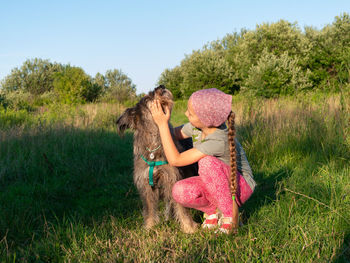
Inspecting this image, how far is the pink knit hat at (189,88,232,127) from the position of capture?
2955 millimetres

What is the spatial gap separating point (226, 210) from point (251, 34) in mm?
32193

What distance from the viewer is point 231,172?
292 cm

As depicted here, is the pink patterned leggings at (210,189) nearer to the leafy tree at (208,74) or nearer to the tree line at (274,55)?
the tree line at (274,55)

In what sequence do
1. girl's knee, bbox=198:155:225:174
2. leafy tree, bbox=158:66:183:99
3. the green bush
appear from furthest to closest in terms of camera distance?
leafy tree, bbox=158:66:183:99, the green bush, girl's knee, bbox=198:155:225:174

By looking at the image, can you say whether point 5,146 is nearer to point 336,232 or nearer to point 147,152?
point 147,152

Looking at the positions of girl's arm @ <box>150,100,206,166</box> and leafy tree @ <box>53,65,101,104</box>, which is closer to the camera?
girl's arm @ <box>150,100,206,166</box>

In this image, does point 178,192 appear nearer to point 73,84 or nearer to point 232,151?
point 232,151

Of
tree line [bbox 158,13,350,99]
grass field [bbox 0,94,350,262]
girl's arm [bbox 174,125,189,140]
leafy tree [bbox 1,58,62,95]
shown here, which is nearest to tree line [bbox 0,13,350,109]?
tree line [bbox 158,13,350,99]

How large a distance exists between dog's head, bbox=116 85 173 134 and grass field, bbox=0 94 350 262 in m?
1.24

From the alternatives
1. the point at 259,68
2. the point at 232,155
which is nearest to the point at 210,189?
the point at 232,155

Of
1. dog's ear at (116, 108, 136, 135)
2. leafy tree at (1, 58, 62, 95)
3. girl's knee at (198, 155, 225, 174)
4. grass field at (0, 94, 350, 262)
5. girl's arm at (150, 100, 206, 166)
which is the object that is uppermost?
leafy tree at (1, 58, 62, 95)

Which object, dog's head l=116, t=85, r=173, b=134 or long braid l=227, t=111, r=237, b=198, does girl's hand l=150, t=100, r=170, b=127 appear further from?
long braid l=227, t=111, r=237, b=198

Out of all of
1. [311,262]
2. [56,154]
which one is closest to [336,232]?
[311,262]

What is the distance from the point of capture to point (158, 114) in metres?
3.17
